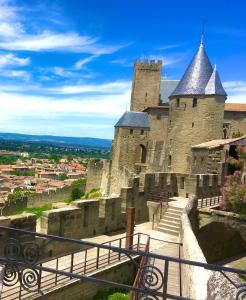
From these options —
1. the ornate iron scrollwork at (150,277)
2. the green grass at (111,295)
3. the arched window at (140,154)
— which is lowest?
the green grass at (111,295)

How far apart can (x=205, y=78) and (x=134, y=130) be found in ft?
35.4

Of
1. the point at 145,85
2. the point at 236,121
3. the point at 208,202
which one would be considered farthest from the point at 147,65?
the point at 208,202

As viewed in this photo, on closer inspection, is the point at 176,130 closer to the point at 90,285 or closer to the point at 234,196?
the point at 234,196

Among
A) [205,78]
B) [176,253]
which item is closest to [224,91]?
[205,78]

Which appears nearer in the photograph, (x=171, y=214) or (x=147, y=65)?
(x=171, y=214)

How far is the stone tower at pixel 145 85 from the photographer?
48438 mm

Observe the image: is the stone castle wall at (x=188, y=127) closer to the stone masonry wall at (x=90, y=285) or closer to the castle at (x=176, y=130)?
the castle at (x=176, y=130)

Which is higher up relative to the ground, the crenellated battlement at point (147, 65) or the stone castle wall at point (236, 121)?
the crenellated battlement at point (147, 65)

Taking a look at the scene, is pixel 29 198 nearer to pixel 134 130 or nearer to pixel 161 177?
pixel 134 130

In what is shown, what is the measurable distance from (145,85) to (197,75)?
51.2 feet

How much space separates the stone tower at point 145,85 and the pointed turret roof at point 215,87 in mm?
14974

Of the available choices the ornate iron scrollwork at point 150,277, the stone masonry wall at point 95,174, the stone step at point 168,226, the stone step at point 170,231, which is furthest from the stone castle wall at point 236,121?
the ornate iron scrollwork at point 150,277

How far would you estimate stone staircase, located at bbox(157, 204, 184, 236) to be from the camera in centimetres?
1608

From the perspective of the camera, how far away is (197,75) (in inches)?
1337
